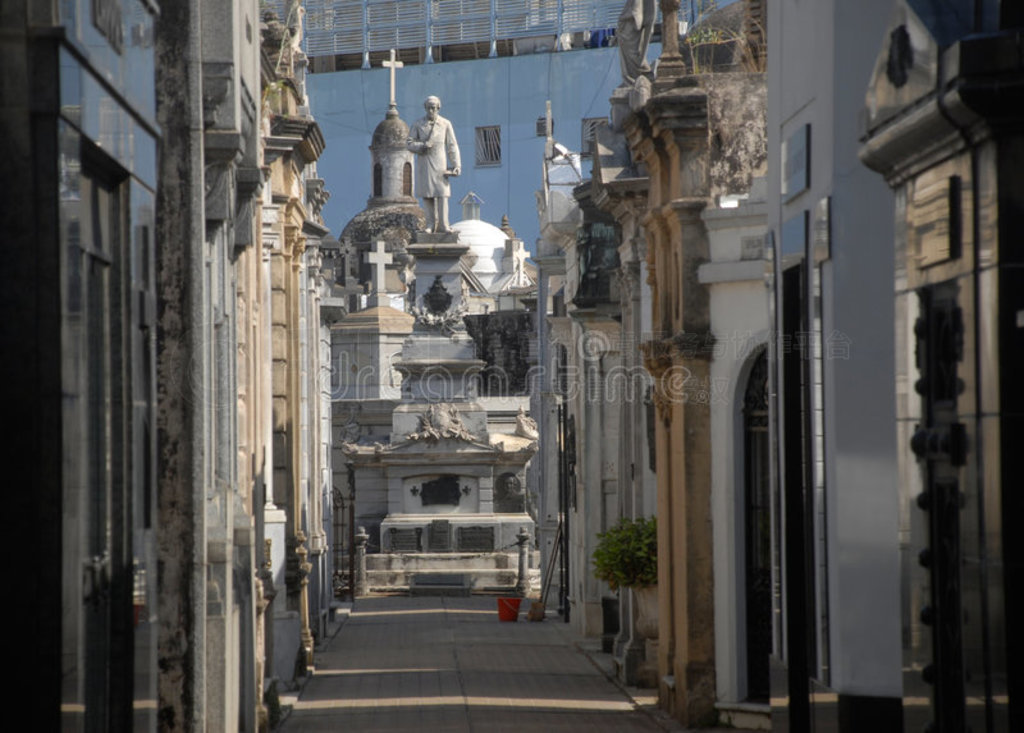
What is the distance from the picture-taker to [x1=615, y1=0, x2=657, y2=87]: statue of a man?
1694 centimetres

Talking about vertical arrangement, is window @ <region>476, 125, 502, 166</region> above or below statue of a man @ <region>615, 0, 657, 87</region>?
above

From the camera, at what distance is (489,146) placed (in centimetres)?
6444

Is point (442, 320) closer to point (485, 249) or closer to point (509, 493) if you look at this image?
point (509, 493)

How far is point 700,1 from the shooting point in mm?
16953

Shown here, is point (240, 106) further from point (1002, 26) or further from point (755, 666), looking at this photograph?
point (755, 666)

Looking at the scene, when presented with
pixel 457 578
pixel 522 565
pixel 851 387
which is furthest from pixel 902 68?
pixel 457 578

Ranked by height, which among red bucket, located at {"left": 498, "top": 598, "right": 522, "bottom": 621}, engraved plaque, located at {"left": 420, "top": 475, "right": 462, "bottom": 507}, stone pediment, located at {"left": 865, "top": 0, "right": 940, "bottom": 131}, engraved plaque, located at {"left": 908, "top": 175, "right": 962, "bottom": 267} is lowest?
red bucket, located at {"left": 498, "top": 598, "right": 522, "bottom": 621}

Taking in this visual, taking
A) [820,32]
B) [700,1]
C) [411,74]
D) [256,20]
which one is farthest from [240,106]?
[411,74]

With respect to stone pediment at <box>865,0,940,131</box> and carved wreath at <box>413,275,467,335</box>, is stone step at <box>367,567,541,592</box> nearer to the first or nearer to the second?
carved wreath at <box>413,275,467,335</box>

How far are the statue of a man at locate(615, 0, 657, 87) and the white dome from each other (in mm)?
46208

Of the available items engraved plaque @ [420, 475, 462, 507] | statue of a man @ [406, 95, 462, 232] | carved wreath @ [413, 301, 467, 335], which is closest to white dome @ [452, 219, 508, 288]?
statue of a man @ [406, 95, 462, 232]

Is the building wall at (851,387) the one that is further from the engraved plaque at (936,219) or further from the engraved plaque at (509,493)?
the engraved plaque at (509,493)

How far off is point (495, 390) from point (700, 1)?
117ft

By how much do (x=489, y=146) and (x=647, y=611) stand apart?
48.5 meters
